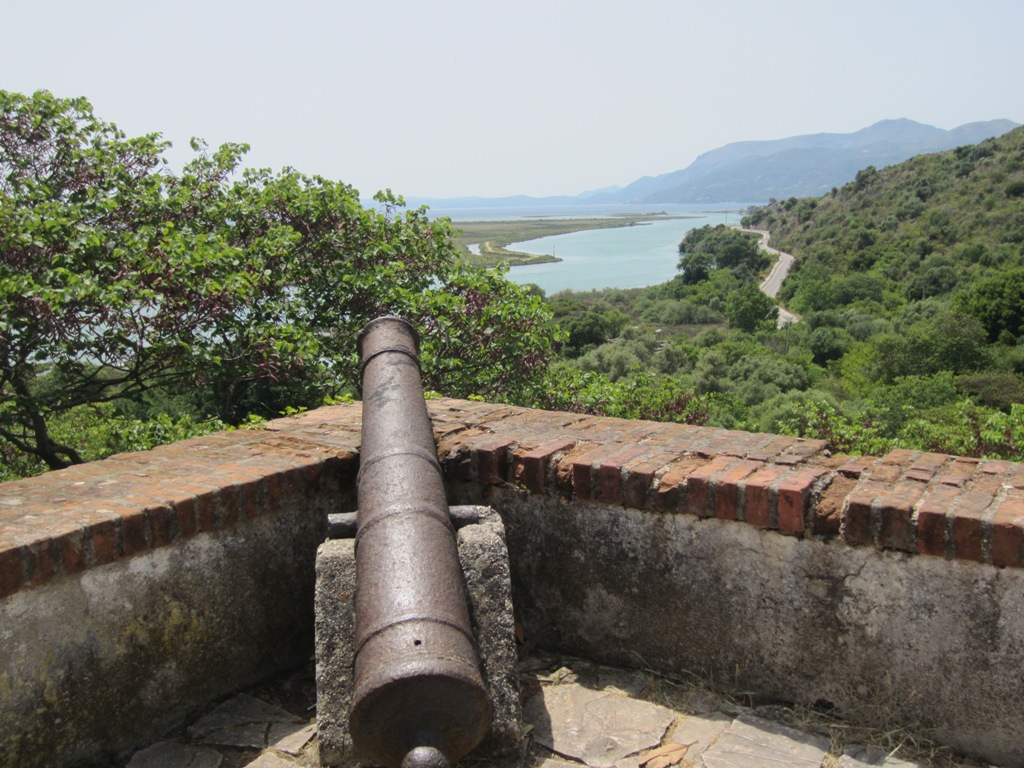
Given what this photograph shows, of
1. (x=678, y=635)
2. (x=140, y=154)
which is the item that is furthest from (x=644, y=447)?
(x=140, y=154)

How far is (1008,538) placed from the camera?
2.18 meters

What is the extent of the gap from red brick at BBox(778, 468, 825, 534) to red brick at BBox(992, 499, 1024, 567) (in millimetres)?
481

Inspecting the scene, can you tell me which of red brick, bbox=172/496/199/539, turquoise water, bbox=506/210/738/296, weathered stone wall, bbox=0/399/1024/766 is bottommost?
turquoise water, bbox=506/210/738/296

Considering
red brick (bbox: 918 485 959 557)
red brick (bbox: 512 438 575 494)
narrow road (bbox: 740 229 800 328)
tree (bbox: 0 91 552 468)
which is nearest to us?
red brick (bbox: 918 485 959 557)

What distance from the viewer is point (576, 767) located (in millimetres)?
2432

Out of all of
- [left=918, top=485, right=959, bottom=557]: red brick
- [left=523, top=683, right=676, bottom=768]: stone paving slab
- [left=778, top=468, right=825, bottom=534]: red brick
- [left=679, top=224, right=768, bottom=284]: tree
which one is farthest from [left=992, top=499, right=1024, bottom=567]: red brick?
[left=679, top=224, right=768, bottom=284]: tree

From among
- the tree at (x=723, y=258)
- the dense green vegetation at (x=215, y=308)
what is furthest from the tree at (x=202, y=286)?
the tree at (x=723, y=258)

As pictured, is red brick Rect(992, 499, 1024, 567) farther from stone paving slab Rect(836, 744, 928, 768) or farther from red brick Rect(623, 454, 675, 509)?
red brick Rect(623, 454, 675, 509)

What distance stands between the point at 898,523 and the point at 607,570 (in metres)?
0.96

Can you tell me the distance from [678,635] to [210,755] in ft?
4.85

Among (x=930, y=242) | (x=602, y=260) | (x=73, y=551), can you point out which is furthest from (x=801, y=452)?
(x=602, y=260)

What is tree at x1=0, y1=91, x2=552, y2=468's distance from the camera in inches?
208

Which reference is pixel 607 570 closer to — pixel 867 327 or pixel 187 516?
pixel 187 516

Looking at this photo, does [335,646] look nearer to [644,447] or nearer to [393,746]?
[393,746]
